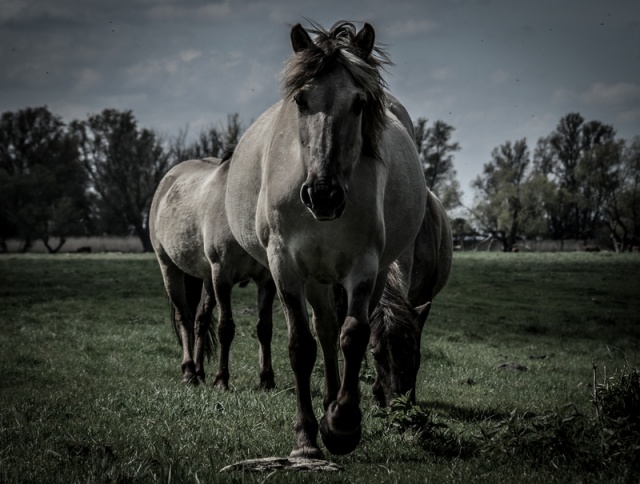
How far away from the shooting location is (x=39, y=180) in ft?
163

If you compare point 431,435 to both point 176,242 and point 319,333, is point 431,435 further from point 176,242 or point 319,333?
point 176,242

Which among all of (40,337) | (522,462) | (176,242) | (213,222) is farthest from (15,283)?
(522,462)

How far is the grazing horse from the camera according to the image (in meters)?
3.43

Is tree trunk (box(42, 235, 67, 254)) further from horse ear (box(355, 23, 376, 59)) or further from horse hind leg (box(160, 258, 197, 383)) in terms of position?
horse ear (box(355, 23, 376, 59))

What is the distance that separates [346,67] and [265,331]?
12.9 ft

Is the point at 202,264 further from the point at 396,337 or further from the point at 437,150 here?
the point at 437,150

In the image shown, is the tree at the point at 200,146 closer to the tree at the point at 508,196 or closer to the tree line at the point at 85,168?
the tree line at the point at 85,168

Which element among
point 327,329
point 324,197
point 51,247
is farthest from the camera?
point 51,247

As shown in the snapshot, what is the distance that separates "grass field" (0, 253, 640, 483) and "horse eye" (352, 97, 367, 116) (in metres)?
1.96

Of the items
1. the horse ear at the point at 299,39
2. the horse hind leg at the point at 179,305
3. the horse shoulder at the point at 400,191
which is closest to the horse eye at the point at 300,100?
the horse ear at the point at 299,39

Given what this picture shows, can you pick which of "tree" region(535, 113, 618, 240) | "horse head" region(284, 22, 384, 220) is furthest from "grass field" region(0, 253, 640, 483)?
"tree" region(535, 113, 618, 240)

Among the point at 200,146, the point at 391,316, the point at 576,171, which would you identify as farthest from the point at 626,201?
the point at 391,316

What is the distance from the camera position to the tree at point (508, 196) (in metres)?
63.9

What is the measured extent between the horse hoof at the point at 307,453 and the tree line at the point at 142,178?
144 ft
